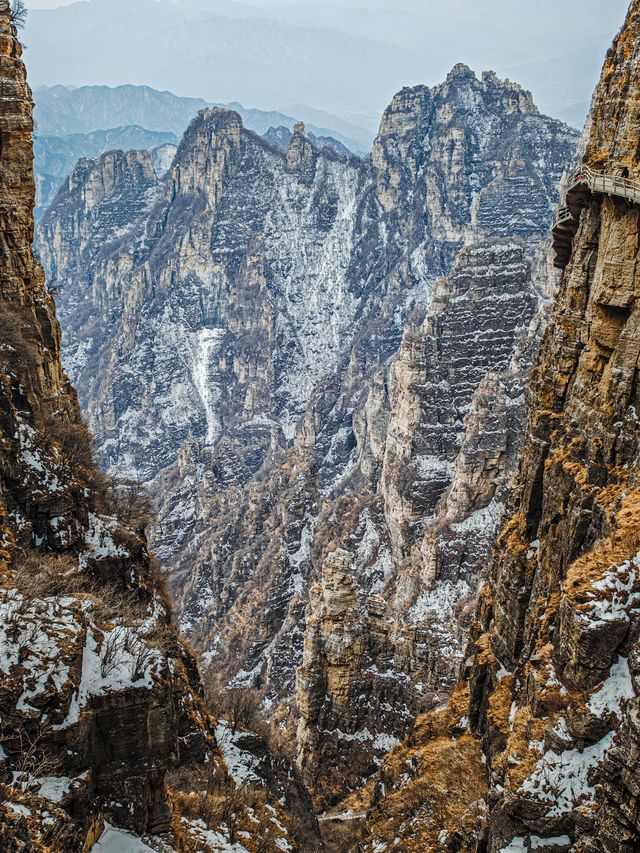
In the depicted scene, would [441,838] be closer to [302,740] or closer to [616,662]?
[616,662]

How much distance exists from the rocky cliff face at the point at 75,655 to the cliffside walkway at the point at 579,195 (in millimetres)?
19694

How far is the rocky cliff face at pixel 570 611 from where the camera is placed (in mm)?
18078

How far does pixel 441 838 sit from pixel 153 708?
13.0 metres

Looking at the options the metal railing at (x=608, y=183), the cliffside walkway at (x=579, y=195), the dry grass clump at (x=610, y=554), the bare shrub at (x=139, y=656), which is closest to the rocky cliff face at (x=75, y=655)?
the bare shrub at (x=139, y=656)

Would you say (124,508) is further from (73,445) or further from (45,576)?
(45,576)

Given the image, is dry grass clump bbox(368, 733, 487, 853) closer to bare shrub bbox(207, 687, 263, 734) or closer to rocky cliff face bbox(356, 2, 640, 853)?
rocky cliff face bbox(356, 2, 640, 853)

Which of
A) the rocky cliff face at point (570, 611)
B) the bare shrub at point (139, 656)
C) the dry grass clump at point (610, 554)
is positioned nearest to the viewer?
the rocky cliff face at point (570, 611)

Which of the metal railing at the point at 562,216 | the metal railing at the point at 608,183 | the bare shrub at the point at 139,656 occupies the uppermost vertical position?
the metal railing at the point at 608,183

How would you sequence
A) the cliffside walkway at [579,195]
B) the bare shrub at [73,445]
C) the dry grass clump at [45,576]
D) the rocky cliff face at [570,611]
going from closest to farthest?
the rocky cliff face at [570,611] < the dry grass clump at [45,576] < the cliffside walkway at [579,195] < the bare shrub at [73,445]

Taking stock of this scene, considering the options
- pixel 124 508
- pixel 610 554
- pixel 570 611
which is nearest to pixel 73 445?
pixel 124 508

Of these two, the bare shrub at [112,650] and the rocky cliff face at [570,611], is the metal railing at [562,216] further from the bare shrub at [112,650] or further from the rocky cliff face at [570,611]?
the bare shrub at [112,650]

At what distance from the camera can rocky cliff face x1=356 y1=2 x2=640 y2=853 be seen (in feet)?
59.3

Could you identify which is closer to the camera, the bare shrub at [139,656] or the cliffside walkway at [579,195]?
the bare shrub at [139,656]

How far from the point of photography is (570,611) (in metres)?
19.5
